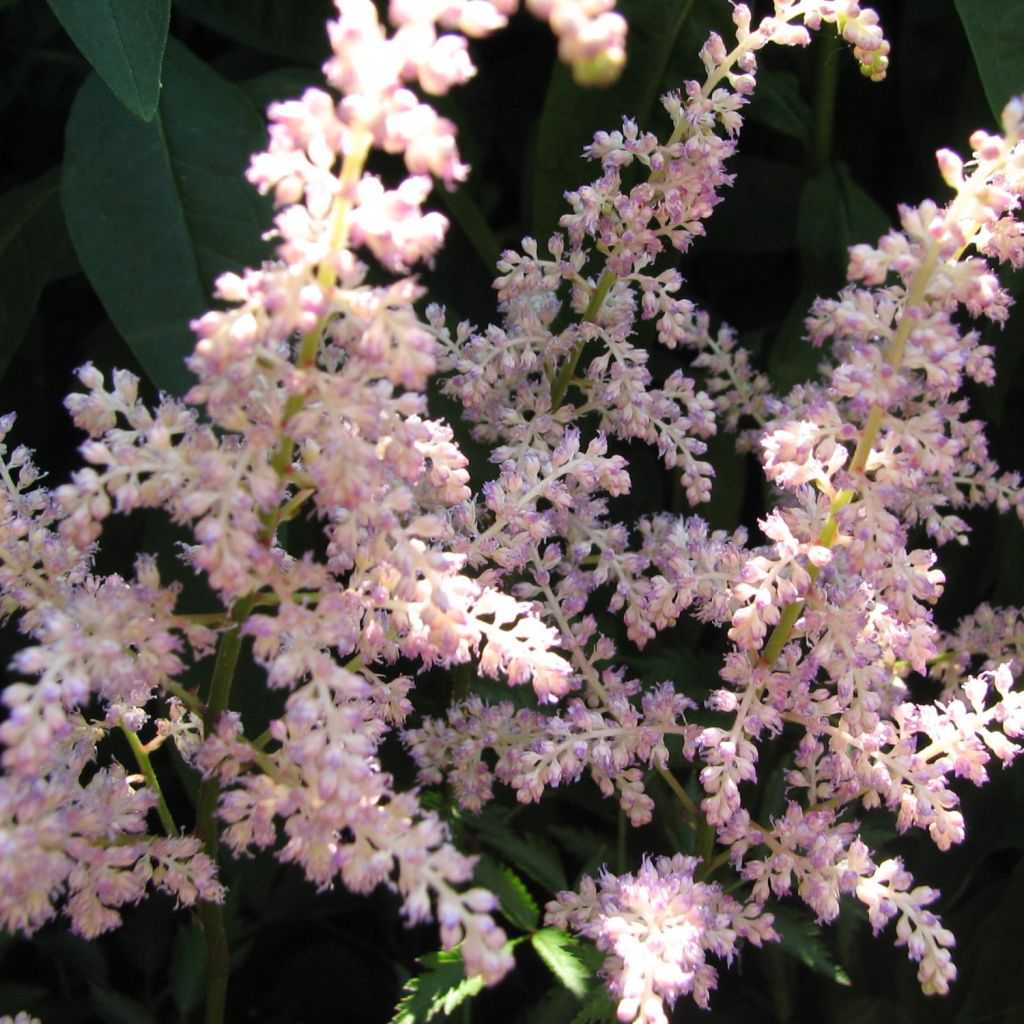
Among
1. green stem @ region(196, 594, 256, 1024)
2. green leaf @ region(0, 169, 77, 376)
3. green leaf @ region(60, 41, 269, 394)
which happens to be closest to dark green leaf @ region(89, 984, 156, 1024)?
green stem @ region(196, 594, 256, 1024)

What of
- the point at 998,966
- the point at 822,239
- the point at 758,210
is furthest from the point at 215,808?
the point at 758,210

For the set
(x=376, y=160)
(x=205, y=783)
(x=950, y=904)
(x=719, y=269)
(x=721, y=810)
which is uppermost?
(x=376, y=160)

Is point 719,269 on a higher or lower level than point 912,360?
higher

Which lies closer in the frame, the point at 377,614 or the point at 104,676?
the point at 104,676

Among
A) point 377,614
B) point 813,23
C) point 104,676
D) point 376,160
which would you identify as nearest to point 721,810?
point 377,614

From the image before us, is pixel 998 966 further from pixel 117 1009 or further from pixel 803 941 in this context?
pixel 117 1009

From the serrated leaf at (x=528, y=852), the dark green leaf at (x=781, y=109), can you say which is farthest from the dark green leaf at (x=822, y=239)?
the serrated leaf at (x=528, y=852)

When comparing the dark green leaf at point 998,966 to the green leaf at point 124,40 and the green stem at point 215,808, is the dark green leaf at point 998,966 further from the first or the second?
the green leaf at point 124,40

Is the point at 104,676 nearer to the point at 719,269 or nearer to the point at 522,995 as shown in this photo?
the point at 522,995
